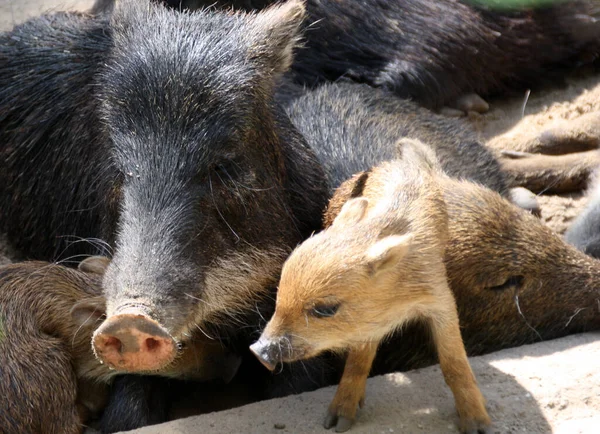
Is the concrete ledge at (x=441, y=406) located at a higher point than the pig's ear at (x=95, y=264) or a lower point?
lower

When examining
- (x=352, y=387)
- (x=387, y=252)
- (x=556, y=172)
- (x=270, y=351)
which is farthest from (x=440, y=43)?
(x=270, y=351)

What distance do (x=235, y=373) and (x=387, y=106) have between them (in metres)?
1.80

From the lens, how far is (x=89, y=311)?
383cm

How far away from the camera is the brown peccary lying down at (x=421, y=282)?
122 inches

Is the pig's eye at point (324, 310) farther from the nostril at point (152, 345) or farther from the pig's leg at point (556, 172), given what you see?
the pig's leg at point (556, 172)

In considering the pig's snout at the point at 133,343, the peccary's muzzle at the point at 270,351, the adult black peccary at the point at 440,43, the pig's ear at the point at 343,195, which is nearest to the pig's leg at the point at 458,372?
the peccary's muzzle at the point at 270,351

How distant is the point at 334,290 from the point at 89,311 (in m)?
1.17

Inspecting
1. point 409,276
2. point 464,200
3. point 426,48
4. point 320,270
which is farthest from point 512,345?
point 426,48

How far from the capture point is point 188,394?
13.9ft


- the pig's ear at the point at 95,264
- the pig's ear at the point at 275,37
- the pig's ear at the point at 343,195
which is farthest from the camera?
the pig's ear at the point at 95,264

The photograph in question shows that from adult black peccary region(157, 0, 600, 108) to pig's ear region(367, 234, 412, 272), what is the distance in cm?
246

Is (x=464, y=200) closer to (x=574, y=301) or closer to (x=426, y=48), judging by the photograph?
(x=574, y=301)

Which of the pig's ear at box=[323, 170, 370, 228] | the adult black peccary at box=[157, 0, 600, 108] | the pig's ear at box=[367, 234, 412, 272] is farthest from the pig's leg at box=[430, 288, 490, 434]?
the adult black peccary at box=[157, 0, 600, 108]

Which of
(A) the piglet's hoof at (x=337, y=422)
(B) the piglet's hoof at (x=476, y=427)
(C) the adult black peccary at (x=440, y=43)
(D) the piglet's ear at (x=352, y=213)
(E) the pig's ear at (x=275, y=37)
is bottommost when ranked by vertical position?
(A) the piglet's hoof at (x=337, y=422)
